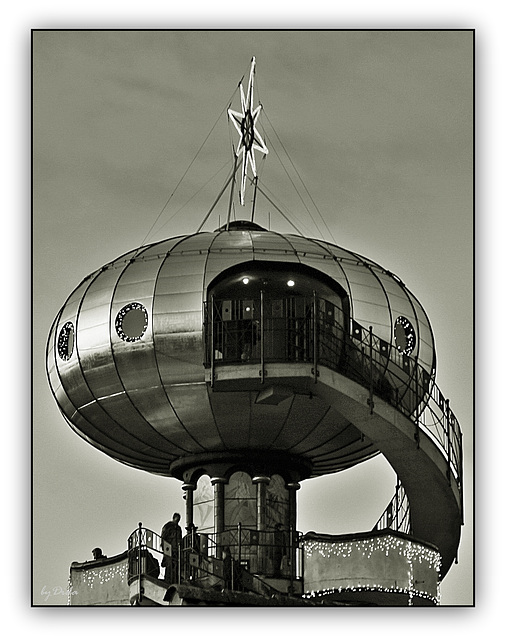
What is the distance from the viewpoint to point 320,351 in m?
19.2

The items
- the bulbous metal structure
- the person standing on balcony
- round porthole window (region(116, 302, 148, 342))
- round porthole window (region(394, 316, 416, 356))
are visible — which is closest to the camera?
the bulbous metal structure

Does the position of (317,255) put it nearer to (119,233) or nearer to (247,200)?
(247,200)

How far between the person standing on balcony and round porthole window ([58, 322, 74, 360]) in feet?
8.04

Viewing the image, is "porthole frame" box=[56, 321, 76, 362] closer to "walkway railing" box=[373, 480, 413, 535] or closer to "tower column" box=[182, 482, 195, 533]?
"tower column" box=[182, 482, 195, 533]

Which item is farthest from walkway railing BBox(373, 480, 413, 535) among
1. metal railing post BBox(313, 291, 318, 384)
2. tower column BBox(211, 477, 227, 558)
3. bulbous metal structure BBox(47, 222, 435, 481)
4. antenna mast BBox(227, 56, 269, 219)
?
antenna mast BBox(227, 56, 269, 219)

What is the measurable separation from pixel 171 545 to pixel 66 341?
2.84 m

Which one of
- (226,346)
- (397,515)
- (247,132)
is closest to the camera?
(247,132)

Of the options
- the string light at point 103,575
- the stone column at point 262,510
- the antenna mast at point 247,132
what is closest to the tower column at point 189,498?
the stone column at point 262,510

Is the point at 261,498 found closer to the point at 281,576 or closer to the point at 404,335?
the point at 281,576

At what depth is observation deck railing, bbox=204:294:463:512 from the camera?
19172 millimetres

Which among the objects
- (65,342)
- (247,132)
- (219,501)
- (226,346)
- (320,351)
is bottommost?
(219,501)

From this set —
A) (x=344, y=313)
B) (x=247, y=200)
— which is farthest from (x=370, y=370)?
(x=247, y=200)

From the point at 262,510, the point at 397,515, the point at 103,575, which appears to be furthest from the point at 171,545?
the point at 397,515

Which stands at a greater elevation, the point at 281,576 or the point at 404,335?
the point at 404,335
